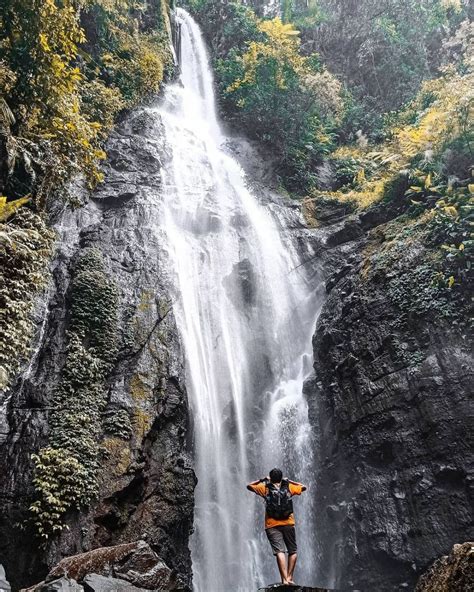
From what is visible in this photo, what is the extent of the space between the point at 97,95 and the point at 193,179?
14.1 feet

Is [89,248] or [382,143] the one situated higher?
[382,143]

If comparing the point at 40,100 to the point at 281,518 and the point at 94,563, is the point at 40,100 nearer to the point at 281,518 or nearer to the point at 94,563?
the point at 94,563

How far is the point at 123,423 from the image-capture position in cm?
978

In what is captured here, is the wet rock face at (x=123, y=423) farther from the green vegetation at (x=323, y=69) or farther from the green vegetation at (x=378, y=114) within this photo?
the green vegetation at (x=323, y=69)

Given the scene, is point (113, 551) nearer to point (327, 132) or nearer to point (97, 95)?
point (97, 95)

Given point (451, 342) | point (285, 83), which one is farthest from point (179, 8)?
point (451, 342)

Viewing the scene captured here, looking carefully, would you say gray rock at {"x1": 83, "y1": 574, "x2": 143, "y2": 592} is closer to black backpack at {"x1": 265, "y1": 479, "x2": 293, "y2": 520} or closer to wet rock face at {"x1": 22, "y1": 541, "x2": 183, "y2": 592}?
wet rock face at {"x1": 22, "y1": 541, "x2": 183, "y2": 592}

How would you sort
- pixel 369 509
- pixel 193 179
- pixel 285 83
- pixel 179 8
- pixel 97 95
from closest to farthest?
pixel 369 509, pixel 97 95, pixel 193 179, pixel 285 83, pixel 179 8

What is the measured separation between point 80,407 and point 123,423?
0.90 metres

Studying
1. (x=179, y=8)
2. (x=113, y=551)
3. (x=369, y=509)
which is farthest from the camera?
(x=179, y=8)

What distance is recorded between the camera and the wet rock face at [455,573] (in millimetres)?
3430

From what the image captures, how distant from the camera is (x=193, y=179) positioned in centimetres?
1814

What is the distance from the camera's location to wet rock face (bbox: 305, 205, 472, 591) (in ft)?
30.5

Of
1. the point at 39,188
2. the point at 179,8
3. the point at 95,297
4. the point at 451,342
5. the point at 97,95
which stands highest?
the point at 179,8
